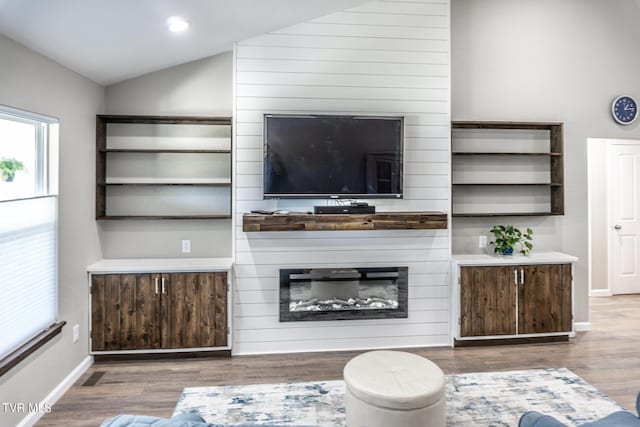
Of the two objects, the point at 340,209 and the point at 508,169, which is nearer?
the point at 340,209

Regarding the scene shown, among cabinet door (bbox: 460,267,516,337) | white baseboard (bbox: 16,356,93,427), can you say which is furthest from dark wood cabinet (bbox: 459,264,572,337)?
white baseboard (bbox: 16,356,93,427)

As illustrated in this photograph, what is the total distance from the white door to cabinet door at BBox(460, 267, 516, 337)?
3127mm

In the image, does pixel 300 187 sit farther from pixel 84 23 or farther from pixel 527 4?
pixel 527 4

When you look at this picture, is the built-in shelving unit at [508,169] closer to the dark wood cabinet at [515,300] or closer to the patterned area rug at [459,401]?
the dark wood cabinet at [515,300]

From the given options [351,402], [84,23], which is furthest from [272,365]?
[84,23]

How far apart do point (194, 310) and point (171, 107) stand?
1.83m

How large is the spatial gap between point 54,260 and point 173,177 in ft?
4.09

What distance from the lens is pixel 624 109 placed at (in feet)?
15.0

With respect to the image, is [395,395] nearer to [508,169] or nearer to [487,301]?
[487,301]

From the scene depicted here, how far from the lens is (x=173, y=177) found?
398 cm

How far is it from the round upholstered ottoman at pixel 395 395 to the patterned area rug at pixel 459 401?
1.56 ft

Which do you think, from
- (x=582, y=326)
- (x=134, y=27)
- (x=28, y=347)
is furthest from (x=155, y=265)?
(x=582, y=326)

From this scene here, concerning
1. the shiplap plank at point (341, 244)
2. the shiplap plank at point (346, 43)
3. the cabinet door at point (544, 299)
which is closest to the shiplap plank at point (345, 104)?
the shiplap plank at point (346, 43)

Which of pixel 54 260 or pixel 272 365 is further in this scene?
pixel 272 365
